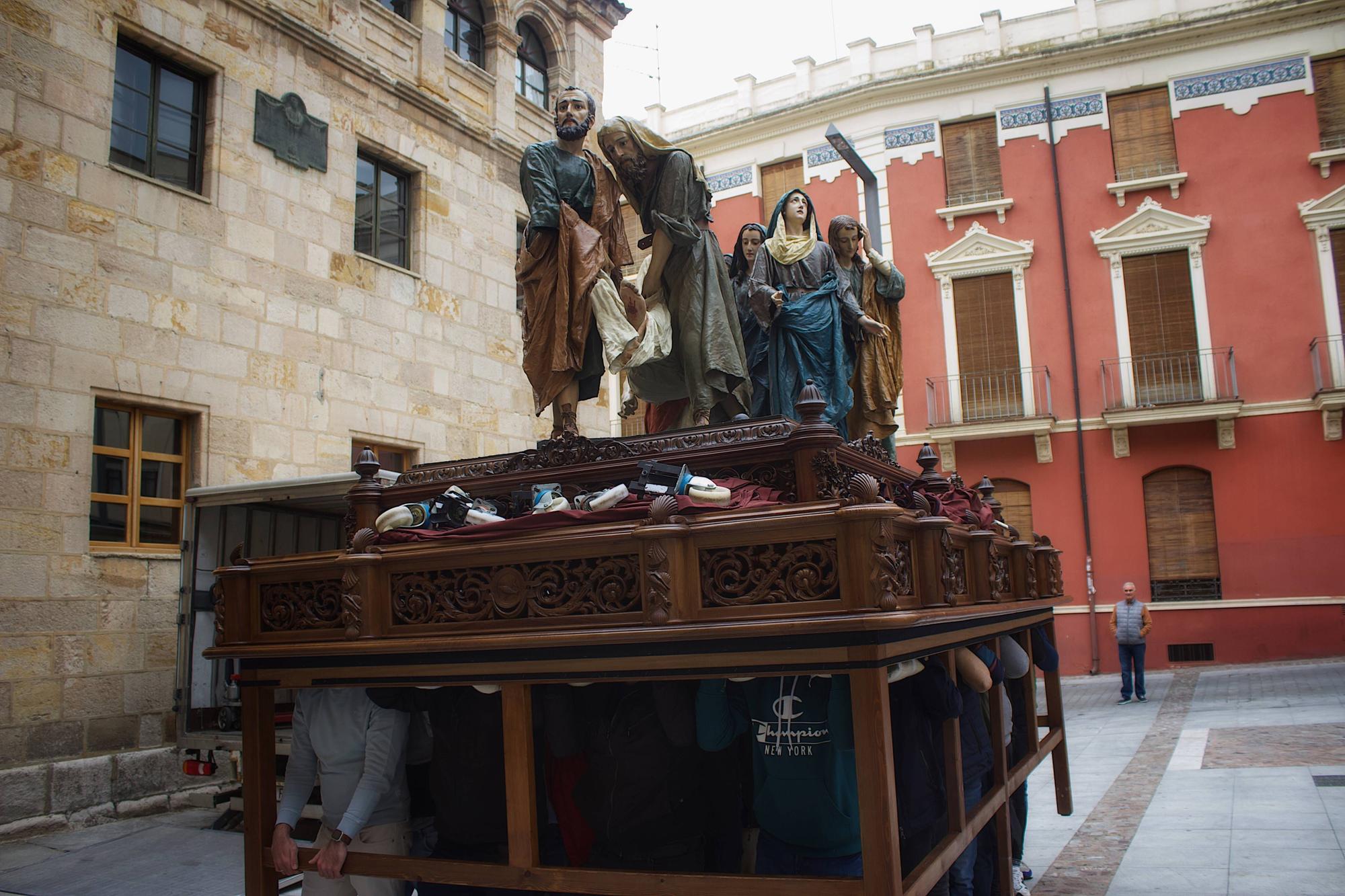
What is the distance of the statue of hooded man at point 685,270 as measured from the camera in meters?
5.15

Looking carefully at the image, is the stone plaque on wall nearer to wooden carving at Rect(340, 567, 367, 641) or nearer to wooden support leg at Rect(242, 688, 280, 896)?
wooden support leg at Rect(242, 688, 280, 896)

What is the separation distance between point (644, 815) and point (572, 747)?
14.1 inches

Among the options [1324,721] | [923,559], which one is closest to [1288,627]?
[1324,721]

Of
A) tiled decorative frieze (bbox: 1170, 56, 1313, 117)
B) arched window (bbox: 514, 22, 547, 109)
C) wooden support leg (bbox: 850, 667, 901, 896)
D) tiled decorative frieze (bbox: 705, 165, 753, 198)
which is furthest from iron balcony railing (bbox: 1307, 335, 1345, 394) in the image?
wooden support leg (bbox: 850, 667, 901, 896)

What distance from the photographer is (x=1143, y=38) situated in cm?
1814

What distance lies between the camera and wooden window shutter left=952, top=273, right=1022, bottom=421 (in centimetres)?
1867

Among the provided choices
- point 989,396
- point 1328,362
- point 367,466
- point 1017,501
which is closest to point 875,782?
point 367,466

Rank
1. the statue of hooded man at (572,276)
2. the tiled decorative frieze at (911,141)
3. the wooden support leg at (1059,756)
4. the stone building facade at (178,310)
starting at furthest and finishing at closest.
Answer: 1. the tiled decorative frieze at (911,141)
2. the stone building facade at (178,310)
3. the wooden support leg at (1059,756)
4. the statue of hooded man at (572,276)

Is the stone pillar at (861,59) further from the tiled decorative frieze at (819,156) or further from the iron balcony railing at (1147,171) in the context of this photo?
the iron balcony railing at (1147,171)

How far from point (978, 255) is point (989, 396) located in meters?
2.67

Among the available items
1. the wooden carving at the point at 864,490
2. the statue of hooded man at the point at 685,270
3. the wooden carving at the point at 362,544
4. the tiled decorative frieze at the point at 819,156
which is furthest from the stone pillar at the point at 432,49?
the wooden carving at the point at 864,490

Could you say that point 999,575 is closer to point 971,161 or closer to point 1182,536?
point 1182,536

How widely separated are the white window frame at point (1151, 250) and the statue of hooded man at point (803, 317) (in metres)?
13.2

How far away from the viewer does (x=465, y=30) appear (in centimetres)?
1377
